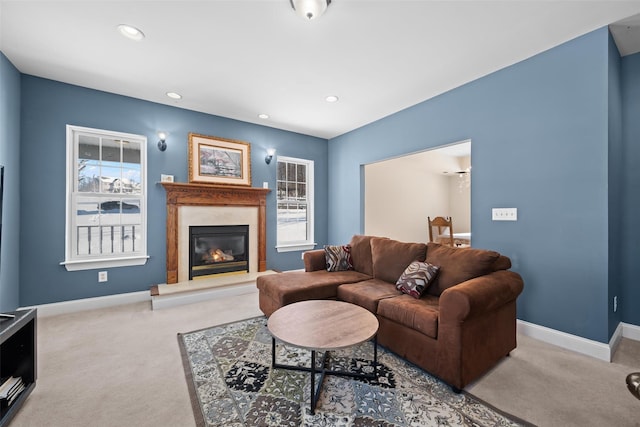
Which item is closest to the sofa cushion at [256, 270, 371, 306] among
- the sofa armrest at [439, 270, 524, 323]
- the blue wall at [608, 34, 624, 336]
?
the sofa armrest at [439, 270, 524, 323]

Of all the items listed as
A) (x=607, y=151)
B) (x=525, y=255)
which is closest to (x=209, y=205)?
(x=525, y=255)

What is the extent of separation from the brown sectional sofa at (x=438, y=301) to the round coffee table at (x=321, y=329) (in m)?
0.33

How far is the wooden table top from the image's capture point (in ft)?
5.33

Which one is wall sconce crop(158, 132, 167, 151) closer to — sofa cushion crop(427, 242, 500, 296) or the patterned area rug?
the patterned area rug

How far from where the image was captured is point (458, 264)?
2375 millimetres

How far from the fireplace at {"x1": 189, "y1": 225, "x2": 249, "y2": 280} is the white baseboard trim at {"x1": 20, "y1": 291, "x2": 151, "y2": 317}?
70 centimetres

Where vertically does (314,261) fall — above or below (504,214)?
below

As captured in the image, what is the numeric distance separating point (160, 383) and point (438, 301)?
7.21 ft

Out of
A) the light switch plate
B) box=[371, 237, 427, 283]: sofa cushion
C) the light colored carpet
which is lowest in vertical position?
the light colored carpet

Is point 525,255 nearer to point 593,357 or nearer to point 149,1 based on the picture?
point 593,357

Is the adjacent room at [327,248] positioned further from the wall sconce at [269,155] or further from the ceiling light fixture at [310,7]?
the wall sconce at [269,155]

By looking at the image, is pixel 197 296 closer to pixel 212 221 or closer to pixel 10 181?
pixel 212 221

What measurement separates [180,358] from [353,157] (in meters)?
4.00

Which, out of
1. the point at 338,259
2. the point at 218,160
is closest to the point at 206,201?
the point at 218,160
